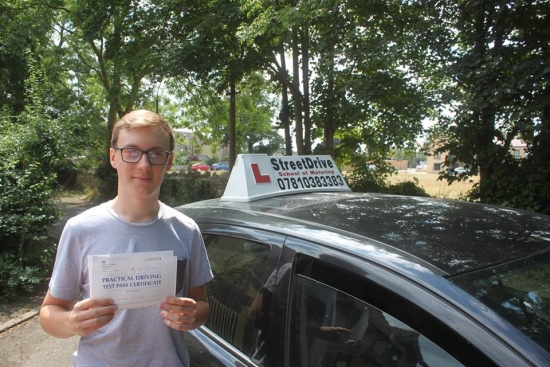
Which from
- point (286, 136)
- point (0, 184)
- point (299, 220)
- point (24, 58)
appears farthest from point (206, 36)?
point (299, 220)

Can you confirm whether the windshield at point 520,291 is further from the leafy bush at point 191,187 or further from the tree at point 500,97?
the leafy bush at point 191,187

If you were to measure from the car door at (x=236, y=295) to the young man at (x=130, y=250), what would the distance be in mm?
279

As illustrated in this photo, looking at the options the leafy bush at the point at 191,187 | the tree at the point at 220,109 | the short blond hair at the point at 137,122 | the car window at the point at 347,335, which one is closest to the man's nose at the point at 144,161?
→ the short blond hair at the point at 137,122

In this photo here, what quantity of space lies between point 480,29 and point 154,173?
6.34 meters

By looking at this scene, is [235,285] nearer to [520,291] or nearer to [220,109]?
[520,291]

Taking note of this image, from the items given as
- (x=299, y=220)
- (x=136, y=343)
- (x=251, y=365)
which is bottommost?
(x=251, y=365)

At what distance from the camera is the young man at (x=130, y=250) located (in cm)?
143

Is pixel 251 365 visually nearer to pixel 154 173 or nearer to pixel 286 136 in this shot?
pixel 154 173

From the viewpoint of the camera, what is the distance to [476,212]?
6.70ft

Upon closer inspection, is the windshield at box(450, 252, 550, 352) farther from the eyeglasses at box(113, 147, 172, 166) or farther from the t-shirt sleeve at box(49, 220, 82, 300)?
the t-shirt sleeve at box(49, 220, 82, 300)

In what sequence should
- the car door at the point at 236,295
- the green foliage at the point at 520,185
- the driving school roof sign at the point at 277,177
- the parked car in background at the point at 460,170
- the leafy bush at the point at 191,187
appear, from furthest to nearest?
the leafy bush at the point at 191,187
the parked car in background at the point at 460,170
the green foliage at the point at 520,185
the driving school roof sign at the point at 277,177
the car door at the point at 236,295

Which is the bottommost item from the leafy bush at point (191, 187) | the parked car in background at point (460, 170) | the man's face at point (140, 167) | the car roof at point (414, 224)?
the leafy bush at point (191, 187)

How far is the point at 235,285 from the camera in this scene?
6.61ft

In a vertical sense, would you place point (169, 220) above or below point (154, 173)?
below
